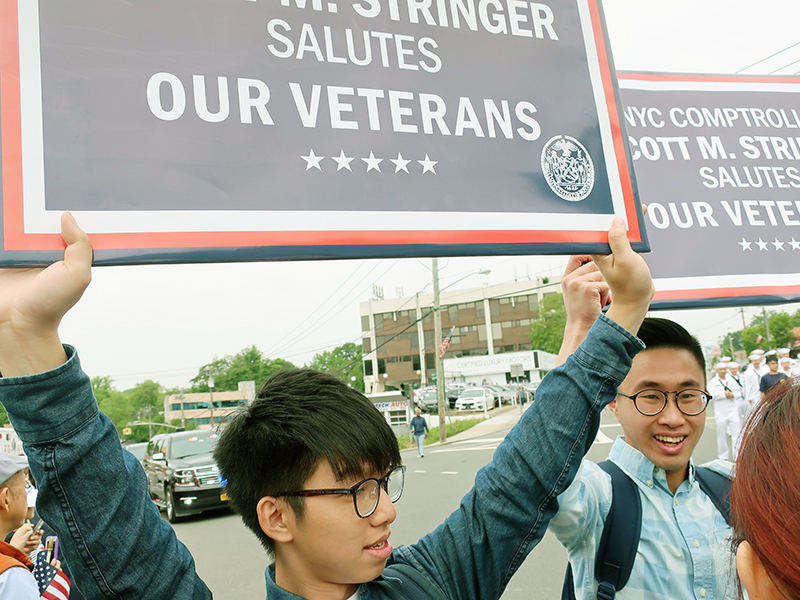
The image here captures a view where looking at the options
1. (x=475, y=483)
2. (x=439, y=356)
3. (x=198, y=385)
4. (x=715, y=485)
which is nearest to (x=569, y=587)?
(x=715, y=485)

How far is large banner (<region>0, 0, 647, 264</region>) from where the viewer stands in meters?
1.08

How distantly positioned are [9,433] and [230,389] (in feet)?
151

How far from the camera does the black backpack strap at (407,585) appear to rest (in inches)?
49.4

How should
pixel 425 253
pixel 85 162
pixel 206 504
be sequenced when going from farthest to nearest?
1. pixel 206 504
2. pixel 425 253
3. pixel 85 162

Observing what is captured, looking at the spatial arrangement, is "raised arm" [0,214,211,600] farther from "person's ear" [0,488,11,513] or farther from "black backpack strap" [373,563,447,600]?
"person's ear" [0,488,11,513]

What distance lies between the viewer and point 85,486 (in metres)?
Answer: 1.00

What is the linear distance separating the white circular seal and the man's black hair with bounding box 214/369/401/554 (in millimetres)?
698

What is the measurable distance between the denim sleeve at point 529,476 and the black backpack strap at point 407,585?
1.7 inches

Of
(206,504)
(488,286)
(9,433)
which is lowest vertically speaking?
(206,504)

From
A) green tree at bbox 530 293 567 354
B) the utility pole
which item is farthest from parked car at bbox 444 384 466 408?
the utility pole

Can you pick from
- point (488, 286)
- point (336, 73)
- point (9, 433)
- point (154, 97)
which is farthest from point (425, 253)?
point (488, 286)

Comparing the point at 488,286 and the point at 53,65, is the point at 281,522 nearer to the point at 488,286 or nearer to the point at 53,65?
the point at 53,65

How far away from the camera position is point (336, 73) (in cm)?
128

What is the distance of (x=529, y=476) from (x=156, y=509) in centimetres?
79
